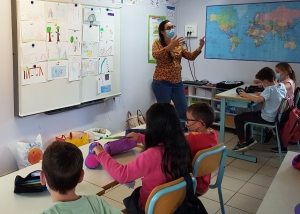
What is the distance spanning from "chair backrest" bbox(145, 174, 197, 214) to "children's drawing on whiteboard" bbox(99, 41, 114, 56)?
281cm

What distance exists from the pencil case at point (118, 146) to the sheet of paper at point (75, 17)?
1.97 metres

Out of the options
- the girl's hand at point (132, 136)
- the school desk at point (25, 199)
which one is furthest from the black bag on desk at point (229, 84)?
the school desk at point (25, 199)

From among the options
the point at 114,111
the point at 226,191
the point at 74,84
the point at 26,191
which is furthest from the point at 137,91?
the point at 26,191

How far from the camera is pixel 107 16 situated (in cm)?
412

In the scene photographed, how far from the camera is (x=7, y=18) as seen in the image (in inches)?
122

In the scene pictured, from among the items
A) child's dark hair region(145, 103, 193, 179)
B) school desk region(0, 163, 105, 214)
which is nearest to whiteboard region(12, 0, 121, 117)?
school desk region(0, 163, 105, 214)

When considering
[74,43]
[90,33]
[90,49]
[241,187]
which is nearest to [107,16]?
[90,33]

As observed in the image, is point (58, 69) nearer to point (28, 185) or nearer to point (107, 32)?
point (107, 32)

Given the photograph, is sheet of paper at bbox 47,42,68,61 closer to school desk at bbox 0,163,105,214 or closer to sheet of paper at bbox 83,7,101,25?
sheet of paper at bbox 83,7,101,25

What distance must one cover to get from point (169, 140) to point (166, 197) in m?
0.30

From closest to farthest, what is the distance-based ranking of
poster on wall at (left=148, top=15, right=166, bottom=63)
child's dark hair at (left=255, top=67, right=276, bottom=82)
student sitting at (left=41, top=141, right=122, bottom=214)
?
student sitting at (left=41, top=141, right=122, bottom=214) → child's dark hair at (left=255, top=67, right=276, bottom=82) → poster on wall at (left=148, top=15, right=166, bottom=63)

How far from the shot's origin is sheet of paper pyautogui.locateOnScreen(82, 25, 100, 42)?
12.6 feet

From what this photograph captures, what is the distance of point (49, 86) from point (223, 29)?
293 centimetres

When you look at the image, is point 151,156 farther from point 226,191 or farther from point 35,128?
point 35,128
